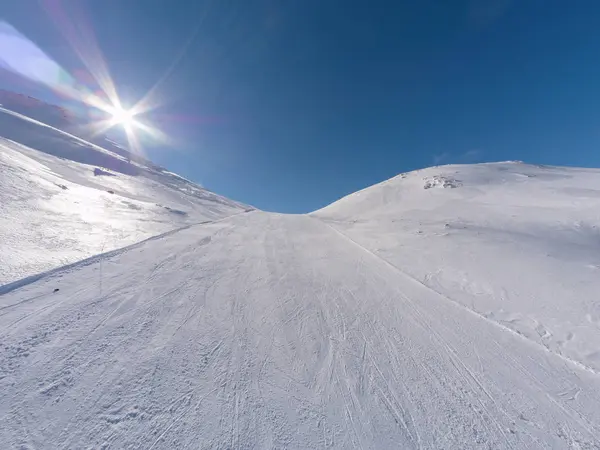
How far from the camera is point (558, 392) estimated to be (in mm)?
3279

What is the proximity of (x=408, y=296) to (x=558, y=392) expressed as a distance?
2.57 metres

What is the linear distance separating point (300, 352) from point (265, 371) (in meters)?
0.61

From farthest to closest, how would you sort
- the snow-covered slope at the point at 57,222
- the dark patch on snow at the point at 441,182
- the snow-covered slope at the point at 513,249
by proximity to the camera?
the dark patch on snow at the point at 441,182, the snow-covered slope at the point at 57,222, the snow-covered slope at the point at 513,249

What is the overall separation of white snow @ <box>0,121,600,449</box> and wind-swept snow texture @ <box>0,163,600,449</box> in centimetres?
2

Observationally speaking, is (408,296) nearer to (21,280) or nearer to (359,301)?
(359,301)

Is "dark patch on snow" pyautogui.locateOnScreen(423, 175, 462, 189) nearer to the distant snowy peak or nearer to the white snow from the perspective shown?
the distant snowy peak

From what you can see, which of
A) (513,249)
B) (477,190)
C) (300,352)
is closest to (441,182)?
(477,190)

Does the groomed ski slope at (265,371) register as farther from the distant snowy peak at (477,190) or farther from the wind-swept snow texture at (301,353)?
the distant snowy peak at (477,190)

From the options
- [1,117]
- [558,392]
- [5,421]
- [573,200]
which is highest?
[1,117]

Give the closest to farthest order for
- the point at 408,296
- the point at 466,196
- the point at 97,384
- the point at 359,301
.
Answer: the point at 97,384, the point at 359,301, the point at 408,296, the point at 466,196

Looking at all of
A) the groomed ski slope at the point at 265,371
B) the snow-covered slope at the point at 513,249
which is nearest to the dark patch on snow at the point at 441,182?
the snow-covered slope at the point at 513,249

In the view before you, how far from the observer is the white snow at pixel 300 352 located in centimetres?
253

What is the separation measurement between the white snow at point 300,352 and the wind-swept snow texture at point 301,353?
22mm

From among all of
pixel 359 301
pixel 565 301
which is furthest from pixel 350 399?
pixel 565 301
